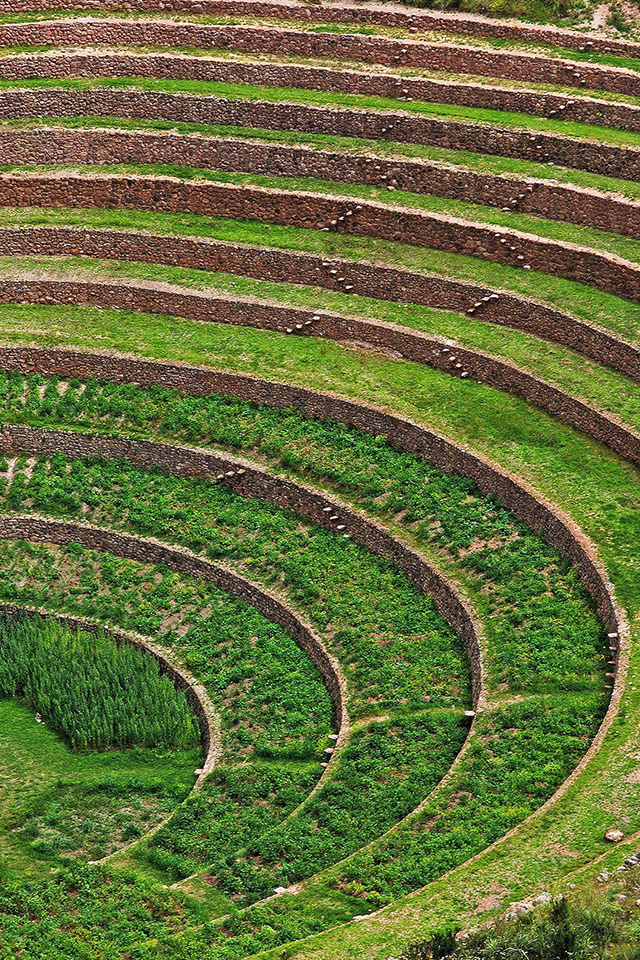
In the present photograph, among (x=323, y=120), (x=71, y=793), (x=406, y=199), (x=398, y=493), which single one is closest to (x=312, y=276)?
(x=406, y=199)

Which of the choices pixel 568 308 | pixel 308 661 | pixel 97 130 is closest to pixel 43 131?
pixel 97 130

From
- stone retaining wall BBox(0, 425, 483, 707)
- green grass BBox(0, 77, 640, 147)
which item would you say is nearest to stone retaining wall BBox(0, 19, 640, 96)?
green grass BBox(0, 77, 640, 147)

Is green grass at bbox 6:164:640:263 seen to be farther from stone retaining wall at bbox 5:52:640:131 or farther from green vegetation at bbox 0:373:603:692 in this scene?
green vegetation at bbox 0:373:603:692

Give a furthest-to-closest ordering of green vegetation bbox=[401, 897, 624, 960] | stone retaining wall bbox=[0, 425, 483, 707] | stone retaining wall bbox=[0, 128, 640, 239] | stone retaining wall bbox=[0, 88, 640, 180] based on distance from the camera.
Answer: stone retaining wall bbox=[0, 88, 640, 180] < stone retaining wall bbox=[0, 128, 640, 239] < stone retaining wall bbox=[0, 425, 483, 707] < green vegetation bbox=[401, 897, 624, 960]

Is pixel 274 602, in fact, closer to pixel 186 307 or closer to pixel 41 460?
pixel 41 460

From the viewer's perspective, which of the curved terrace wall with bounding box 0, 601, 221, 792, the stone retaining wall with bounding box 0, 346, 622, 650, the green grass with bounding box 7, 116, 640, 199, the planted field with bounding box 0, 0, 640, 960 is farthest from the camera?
the green grass with bounding box 7, 116, 640, 199

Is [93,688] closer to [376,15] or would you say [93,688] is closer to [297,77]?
[297,77]
